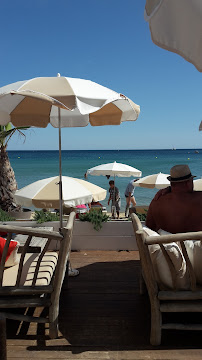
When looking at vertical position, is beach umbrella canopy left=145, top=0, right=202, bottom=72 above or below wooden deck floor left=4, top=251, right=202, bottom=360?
above

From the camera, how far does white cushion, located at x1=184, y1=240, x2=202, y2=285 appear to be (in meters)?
2.52

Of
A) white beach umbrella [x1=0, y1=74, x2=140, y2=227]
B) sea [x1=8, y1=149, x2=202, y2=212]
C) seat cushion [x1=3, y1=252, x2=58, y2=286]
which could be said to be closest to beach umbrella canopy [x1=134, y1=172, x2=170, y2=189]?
sea [x1=8, y1=149, x2=202, y2=212]

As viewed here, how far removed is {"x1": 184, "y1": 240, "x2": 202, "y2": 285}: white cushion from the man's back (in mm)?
500

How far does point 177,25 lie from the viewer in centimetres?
183

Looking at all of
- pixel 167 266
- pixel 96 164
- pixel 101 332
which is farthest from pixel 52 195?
pixel 96 164

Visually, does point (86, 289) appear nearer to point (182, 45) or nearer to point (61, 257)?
point (61, 257)

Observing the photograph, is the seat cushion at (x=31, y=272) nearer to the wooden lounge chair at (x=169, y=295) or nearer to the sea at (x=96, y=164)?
the wooden lounge chair at (x=169, y=295)

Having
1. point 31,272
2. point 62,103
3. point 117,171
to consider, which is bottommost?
point 31,272

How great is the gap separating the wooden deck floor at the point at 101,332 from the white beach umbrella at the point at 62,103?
142 centimetres

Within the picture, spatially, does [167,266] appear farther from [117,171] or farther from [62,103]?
[117,171]

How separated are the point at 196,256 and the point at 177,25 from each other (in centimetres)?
167

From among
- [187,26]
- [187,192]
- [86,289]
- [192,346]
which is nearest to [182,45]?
[187,26]

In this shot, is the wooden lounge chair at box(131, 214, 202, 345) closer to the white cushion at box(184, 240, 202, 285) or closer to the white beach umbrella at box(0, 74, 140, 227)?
the white cushion at box(184, 240, 202, 285)

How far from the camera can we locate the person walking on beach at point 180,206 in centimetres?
308
